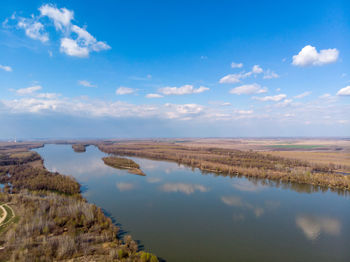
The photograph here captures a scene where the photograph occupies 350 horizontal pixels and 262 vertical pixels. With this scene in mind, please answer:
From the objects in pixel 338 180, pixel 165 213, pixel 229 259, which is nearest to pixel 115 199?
pixel 165 213

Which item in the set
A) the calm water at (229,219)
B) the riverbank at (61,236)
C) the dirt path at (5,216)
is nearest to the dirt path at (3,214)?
the dirt path at (5,216)

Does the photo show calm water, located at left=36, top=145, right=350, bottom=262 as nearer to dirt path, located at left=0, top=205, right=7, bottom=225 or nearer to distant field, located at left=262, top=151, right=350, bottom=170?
dirt path, located at left=0, top=205, right=7, bottom=225

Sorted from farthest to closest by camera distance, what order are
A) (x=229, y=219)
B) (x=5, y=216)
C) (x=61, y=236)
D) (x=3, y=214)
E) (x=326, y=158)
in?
(x=326, y=158), (x=229, y=219), (x=3, y=214), (x=5, y=216), (x=61, y=236)

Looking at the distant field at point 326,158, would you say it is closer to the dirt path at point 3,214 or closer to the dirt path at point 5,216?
the dirt path at point 5,216

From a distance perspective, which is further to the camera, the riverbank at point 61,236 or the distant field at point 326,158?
the distant field at point 326,158

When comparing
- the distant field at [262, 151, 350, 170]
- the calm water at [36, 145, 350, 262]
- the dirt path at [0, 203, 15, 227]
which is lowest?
the calm water at [36, 145, 350, 262]


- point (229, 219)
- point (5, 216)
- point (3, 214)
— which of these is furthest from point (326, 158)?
point (3, 214)

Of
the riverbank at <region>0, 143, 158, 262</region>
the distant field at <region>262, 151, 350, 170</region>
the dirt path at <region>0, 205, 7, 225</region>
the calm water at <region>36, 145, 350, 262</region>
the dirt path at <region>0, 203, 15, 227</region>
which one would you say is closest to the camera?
the riverbank at <region>0, 143, 158, 262</region>

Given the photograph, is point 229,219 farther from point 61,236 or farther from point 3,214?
point 3,214

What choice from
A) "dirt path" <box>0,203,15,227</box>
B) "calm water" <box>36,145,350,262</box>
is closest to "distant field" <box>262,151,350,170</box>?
"calm water" <box>36,145,350,262</box>
